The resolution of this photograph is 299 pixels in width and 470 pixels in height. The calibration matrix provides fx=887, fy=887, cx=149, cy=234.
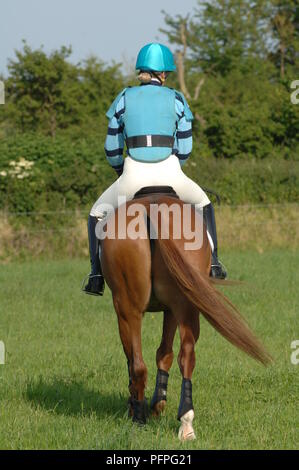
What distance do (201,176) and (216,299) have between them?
20.5 meters

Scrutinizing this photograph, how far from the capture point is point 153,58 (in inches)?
274

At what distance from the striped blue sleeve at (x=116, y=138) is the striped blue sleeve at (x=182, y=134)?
0.44 m

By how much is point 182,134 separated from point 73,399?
2.55 meters

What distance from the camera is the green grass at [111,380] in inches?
243

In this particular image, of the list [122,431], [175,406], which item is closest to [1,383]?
[175,406]

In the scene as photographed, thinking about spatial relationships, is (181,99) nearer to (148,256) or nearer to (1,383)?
(148,256)

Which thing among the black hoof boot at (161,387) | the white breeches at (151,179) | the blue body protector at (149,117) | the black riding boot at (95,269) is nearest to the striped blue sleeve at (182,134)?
the blue body protector at (149,117)

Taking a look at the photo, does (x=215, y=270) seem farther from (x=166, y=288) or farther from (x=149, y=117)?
(x=149, y=117)

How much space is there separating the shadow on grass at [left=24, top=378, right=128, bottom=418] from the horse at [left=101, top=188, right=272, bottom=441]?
2.93 feet

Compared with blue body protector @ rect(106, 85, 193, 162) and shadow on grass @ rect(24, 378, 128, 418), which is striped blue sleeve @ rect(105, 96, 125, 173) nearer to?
blue body protector @ rect(106, 85, 193, 162)

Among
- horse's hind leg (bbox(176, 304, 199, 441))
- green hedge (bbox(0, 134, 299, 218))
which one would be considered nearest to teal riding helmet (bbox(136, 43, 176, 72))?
horse's hind leg (bbox(176, 304, 199, 441))

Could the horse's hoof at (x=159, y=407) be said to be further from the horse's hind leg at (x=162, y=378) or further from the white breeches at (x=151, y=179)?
the white breeches at (x=151, y=179)

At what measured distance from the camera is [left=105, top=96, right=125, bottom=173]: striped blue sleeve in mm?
6926

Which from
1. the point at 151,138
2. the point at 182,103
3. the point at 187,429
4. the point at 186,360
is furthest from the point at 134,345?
the point at 182,103
